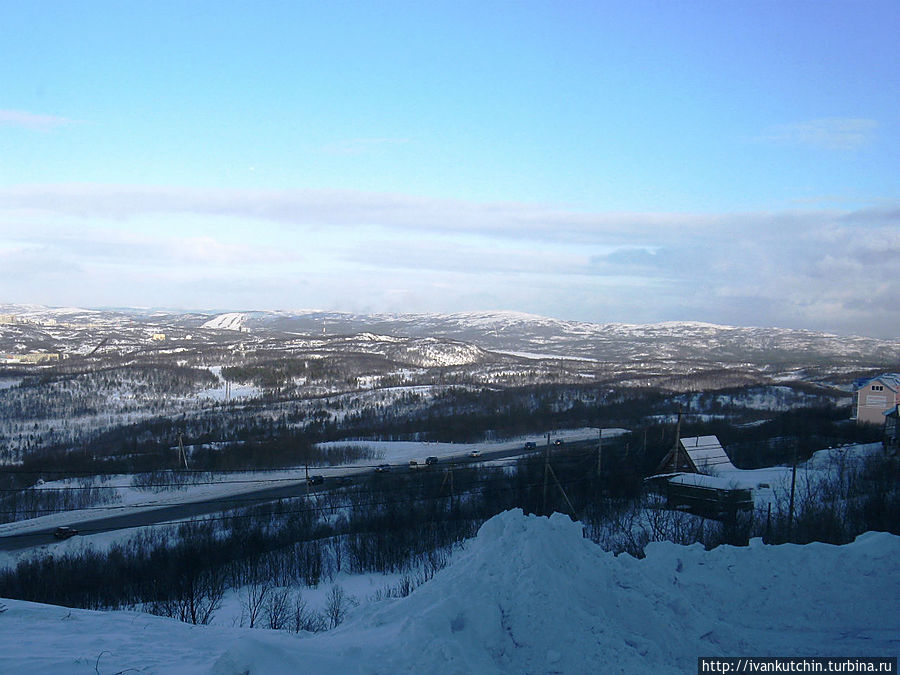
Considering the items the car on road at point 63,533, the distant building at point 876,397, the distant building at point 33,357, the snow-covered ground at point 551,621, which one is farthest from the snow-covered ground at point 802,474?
the distant building at point 33,357

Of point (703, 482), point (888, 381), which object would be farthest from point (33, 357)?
point (888, 381)

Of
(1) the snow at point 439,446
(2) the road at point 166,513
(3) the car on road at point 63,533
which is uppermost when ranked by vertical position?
(3) the car on road at point 63,533

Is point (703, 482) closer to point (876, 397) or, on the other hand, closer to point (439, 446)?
point (876, 397)

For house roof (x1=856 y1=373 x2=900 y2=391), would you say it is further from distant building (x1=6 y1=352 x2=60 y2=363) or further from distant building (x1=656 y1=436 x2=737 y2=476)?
distant building (x1=6 y1=352 x2=60 y2=363)

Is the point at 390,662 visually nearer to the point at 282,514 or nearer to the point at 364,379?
the point at 282,514

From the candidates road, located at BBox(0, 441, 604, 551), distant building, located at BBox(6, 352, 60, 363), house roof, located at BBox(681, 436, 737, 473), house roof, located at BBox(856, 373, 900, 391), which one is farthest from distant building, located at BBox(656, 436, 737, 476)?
distant building, located at BBox(6, 352, 60, 363)

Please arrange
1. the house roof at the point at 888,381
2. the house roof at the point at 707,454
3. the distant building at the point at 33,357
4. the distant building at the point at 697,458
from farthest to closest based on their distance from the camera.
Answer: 1. the distant building at the point at 33,357
2. the house roof at the point at 888,381
3. the house roof at the point at 707,454
4. the distant building at the point at 697,458

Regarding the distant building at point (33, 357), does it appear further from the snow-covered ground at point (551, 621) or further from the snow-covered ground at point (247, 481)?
the snow-covered ground at point (551, 621)

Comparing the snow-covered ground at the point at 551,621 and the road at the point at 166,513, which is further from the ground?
the snow-covered ground at the point at 551,621

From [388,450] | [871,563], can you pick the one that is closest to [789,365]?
[388,450]
